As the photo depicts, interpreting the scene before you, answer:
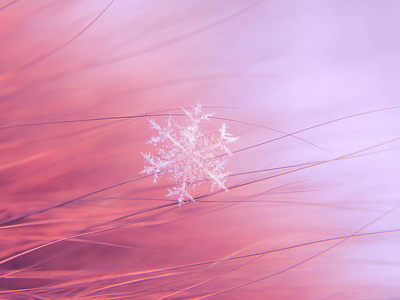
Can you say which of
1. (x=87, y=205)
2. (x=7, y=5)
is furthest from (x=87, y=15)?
(x=87, y=205)

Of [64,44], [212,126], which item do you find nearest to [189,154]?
[212,126]

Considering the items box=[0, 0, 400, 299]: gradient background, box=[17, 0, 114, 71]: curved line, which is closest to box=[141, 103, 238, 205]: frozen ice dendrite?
box=[0, 0, 400, 299]: gradient background

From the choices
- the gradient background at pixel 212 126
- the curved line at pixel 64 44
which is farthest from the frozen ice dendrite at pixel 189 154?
the curved line at pixel 64 44

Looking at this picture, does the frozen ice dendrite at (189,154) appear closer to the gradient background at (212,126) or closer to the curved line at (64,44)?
the gradient background at (212,126)

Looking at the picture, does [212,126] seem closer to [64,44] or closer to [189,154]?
[189,154]

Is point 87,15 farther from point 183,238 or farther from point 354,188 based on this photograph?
point 354,188

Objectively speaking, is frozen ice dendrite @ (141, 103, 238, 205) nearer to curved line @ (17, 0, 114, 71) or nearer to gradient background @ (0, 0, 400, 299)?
gradient background @ (0, 0, 400, 299)
